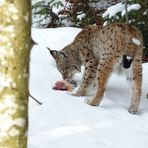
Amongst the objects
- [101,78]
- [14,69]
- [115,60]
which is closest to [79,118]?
[101,78]

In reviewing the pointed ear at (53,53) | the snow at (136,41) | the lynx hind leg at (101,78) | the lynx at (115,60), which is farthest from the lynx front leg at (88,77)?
the snow at (136,41)

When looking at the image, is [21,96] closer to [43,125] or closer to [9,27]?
[9,27]

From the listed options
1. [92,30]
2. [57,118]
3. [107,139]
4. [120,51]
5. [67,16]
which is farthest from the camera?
[67,16]

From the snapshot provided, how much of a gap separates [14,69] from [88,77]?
5471mm

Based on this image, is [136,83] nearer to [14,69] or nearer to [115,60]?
[115,60]

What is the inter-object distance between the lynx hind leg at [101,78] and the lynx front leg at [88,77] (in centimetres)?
46

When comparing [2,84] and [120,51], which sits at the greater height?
[2,84]

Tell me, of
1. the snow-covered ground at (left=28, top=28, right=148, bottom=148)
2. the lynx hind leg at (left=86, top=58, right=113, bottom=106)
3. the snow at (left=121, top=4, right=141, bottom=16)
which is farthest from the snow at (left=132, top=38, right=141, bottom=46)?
the snow at (left=121, top=4, right=141, bottom=16)

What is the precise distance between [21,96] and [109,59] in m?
4.88

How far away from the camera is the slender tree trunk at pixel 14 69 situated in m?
3.32

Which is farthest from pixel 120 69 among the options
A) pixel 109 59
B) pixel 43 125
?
pixel 43 125

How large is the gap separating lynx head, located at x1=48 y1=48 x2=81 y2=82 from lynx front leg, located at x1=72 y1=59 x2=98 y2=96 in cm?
56

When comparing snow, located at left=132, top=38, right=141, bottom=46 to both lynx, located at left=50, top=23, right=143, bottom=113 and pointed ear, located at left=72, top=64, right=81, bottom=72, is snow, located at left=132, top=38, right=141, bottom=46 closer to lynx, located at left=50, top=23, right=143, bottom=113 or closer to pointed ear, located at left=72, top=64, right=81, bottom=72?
lynx, located at left=50, top=23, right=143, bottom=113

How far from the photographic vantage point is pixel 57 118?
7102 millimetres
